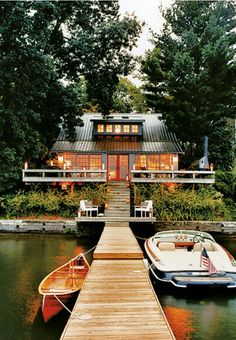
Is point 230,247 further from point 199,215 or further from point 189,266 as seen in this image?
point 189,266

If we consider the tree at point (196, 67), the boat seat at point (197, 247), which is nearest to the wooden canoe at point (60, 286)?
the boat seat at point (197, 247)

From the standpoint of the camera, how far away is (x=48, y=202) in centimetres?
2269

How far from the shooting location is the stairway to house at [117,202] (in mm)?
21406

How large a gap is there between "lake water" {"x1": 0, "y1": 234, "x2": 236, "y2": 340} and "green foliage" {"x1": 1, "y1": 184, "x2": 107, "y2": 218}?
6176 millimetres

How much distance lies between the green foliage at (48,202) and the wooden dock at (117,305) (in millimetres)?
10439

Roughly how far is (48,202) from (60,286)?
12270 mm

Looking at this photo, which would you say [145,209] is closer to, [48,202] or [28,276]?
[48,202]

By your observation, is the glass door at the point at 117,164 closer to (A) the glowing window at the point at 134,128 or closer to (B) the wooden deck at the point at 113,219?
(A) the glowing window at the point at 134,128

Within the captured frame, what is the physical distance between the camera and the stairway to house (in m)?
21.4

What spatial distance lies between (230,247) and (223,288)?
7214 millimetres

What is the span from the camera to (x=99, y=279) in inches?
395

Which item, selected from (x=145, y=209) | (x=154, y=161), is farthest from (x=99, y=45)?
(x=145, y=209)

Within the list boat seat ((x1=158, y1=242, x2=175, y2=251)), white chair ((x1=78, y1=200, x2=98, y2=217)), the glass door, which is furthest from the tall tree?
boat seat ((x1=158, y1=242, x2=175, y2=251))

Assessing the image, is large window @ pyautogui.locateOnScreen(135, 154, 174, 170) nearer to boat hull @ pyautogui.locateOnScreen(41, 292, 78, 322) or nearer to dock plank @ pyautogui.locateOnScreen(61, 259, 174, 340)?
dock plank @ pyautogui.locateOnScreen(61, 259, 174, 340)
